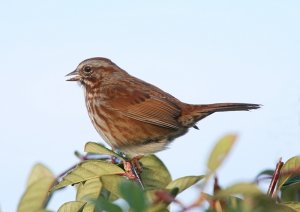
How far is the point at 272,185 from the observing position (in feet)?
6.49

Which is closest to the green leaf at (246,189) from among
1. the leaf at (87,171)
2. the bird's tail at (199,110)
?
the leaf at (87,171)

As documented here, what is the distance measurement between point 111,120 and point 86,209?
455 cm

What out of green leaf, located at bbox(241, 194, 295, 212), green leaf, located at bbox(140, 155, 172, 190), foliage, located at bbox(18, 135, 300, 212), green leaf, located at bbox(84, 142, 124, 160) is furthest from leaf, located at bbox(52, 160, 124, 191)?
green leaf, located at bbox(241, 194, 295, 212)

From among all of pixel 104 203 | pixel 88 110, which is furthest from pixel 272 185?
pixel 88 110

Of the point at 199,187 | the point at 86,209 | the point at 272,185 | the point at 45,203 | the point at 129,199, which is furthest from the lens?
the point at 86,209

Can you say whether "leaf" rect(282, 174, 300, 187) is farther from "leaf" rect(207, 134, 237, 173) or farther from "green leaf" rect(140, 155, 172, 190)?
"leaf" rect(207, 134, 237, 173)

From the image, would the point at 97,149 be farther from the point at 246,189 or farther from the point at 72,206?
the point at 246,189

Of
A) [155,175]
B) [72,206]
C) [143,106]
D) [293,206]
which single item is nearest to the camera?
[293,206]

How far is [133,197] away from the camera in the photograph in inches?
40.9

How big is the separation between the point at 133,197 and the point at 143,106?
5679mm

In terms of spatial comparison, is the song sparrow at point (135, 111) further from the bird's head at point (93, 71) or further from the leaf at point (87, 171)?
the leaf at point (87, 171)

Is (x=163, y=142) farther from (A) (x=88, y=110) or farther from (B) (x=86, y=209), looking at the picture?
(B) (x=86, y=209)

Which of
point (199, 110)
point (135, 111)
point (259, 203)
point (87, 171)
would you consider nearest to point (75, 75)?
point (135, 111)

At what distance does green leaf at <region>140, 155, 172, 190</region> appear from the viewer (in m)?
2.92
